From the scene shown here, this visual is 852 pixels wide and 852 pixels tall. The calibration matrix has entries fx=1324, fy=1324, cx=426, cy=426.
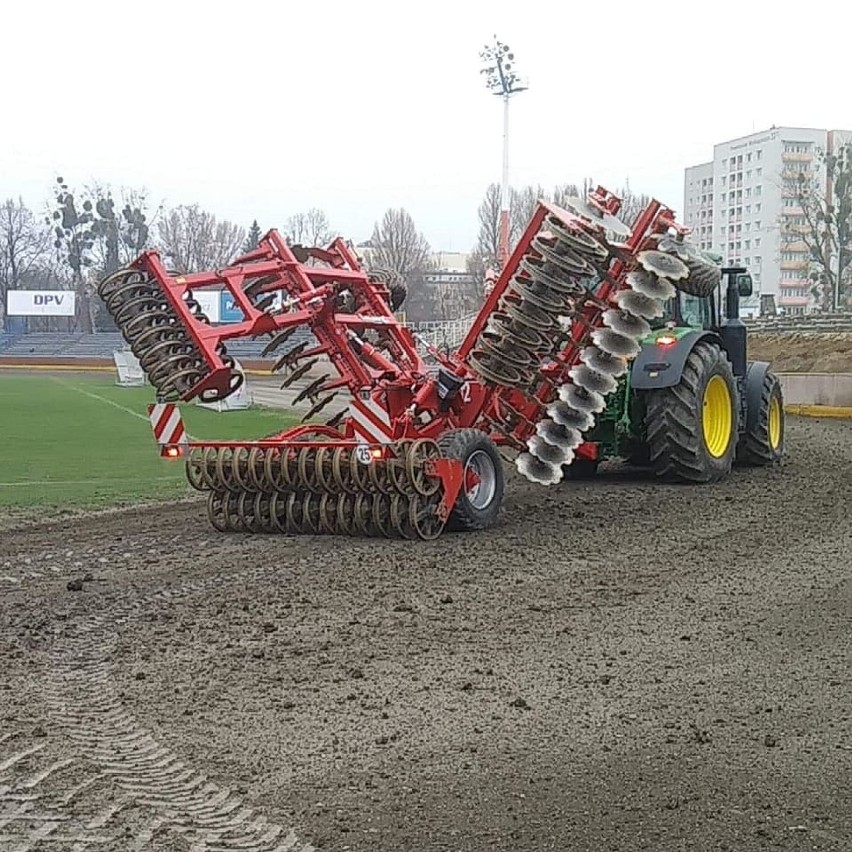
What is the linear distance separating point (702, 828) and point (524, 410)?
725 cm

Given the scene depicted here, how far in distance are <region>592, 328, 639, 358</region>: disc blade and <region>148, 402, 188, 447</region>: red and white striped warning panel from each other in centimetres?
342

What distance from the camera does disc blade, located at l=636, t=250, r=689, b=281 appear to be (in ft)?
35.7

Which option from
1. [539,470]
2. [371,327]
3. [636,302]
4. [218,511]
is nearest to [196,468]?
[218,511]

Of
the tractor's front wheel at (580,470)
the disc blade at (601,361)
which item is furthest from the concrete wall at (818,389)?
the disc blade at (601,361)

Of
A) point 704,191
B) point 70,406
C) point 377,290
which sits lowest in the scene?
point 70,406

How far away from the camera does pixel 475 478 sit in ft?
35.0

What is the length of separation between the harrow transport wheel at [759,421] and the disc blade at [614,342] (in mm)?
4720

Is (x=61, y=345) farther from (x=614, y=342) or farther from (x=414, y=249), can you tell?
(x=614, y=342)

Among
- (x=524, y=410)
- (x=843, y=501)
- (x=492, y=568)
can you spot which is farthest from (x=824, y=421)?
(x=492, y=568)

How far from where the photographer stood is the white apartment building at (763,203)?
113 m

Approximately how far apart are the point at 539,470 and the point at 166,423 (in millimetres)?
3091

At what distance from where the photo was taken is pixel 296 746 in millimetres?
5348

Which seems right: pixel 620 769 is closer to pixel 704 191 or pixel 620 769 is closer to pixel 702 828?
pixel 702 828

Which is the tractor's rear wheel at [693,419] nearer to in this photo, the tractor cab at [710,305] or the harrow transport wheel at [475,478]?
the tractor cab at [710,305]
